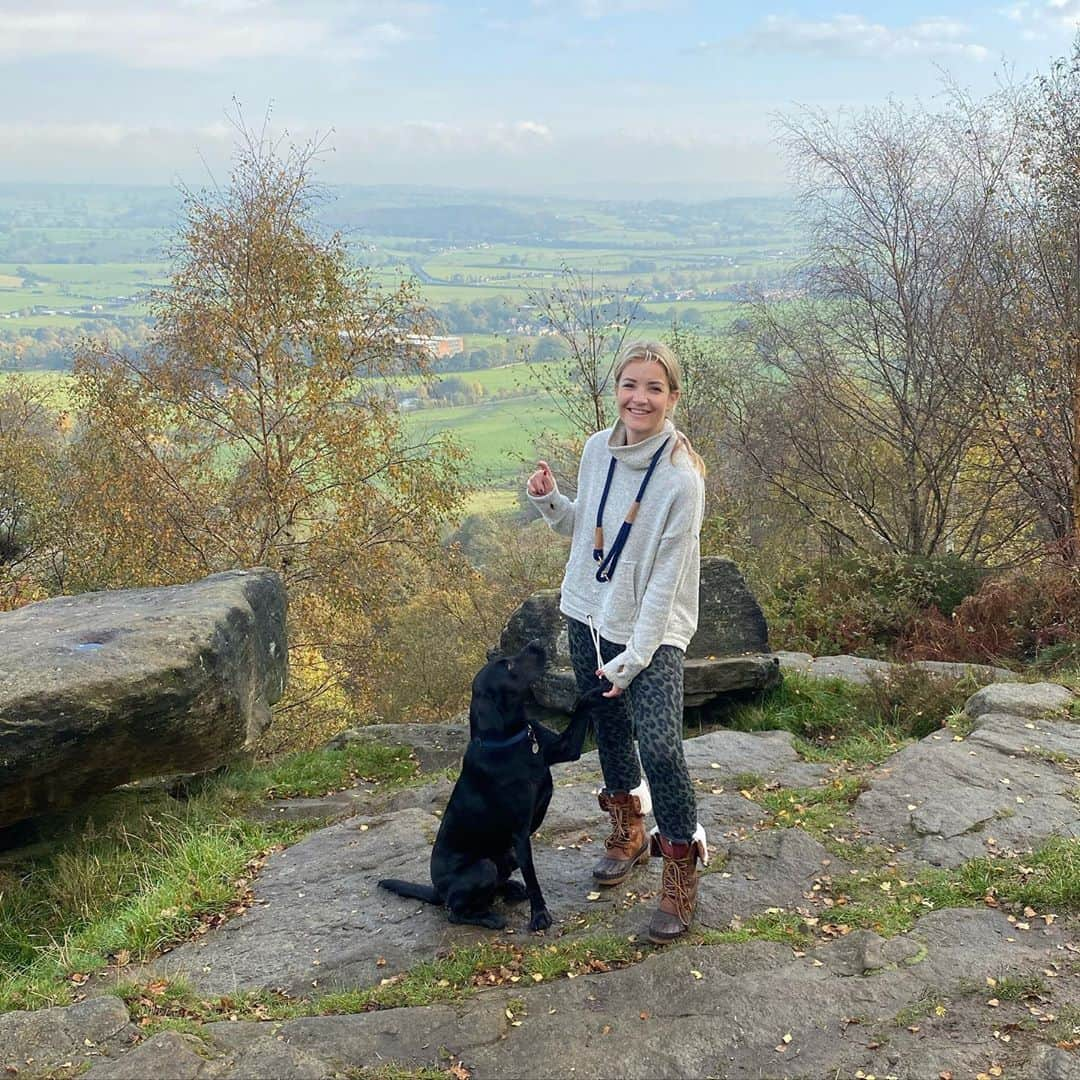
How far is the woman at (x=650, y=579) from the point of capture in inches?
168

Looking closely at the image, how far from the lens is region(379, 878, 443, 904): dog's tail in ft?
16.7

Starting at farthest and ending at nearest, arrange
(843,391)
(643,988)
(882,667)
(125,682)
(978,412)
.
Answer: (843,391)
(978,412)
(882,667)
(125,682)
(643,988)

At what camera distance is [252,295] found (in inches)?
660

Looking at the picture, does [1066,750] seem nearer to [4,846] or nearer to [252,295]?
[4,846]

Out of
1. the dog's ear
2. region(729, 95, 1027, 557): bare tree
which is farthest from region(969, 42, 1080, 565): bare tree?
the dog's ear

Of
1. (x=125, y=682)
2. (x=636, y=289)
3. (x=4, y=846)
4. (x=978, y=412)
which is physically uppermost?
(x=636, y=289)

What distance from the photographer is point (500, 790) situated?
4504mm

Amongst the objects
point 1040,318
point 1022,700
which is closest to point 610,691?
point 1022,700

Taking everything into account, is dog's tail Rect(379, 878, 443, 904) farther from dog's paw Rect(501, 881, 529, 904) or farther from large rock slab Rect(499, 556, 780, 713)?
large rock slab Rect(499, 556, 780, 713)

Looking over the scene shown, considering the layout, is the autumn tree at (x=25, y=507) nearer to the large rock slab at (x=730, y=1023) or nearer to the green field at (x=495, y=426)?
the green field at (x=495, y=426)

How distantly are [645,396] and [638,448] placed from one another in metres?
0.24

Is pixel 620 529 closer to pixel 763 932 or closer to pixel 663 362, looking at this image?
pixel 663 362

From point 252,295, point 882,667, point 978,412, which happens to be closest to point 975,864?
point 882,667

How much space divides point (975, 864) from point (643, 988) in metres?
2.16
